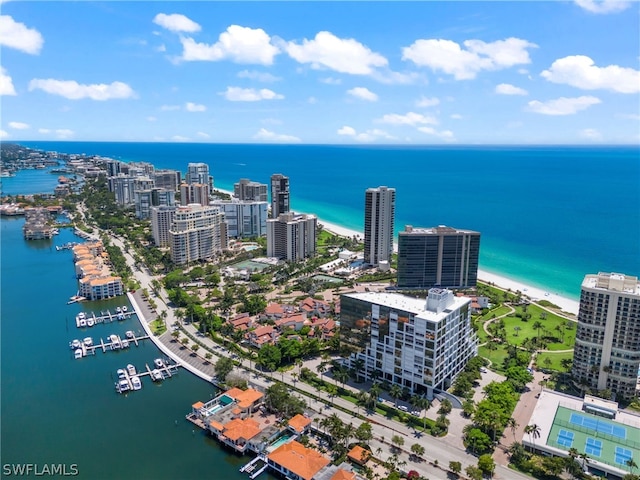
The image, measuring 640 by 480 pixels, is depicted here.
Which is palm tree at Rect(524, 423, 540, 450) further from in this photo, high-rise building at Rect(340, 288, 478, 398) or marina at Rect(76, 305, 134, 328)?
marina at Rect(76, 305, 134, 328)

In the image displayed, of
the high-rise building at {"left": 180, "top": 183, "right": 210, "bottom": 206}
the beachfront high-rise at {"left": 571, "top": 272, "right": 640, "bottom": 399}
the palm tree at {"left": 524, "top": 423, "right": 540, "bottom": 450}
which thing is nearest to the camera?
the palm tree at {"left": 524, "top": 423, "right": 540, "bottom": 450}

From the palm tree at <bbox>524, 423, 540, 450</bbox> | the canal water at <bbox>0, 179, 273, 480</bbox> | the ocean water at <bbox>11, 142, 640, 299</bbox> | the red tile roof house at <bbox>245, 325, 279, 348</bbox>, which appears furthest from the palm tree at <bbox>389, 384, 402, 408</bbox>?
the ocean water at <bbox>11, 142, 640, 299</bbox>

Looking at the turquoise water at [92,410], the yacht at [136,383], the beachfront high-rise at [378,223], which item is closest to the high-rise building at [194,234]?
the turquoise water at [92,410]

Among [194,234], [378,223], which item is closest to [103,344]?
[194,234]

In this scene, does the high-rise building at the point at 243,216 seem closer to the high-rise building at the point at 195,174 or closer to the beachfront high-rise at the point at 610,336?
the high-rise building at the point at 195,174

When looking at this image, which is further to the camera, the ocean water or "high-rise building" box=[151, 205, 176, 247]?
"high-rise building" box=[151, 205, 176, 247]
